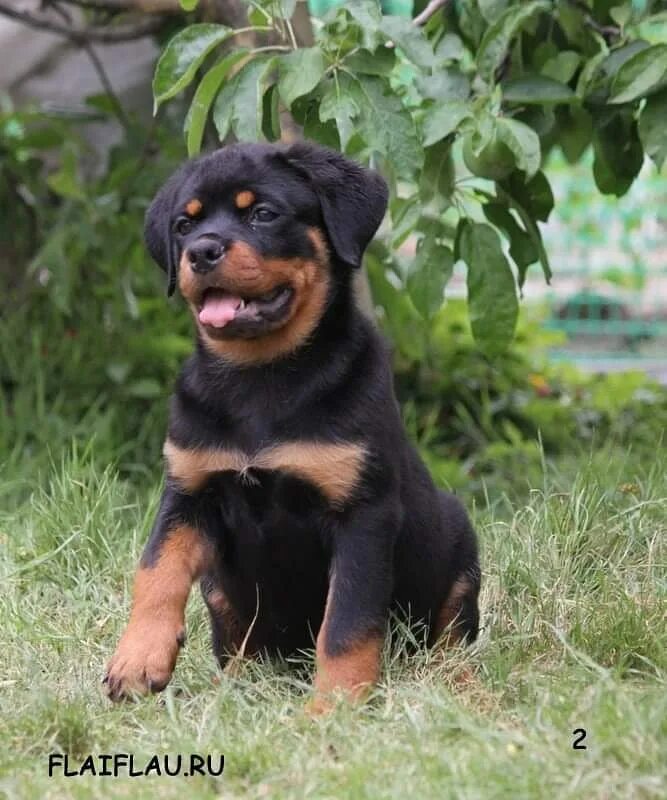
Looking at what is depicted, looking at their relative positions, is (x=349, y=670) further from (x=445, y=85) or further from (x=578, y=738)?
(x=445, y=85)

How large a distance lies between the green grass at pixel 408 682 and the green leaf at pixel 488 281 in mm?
566

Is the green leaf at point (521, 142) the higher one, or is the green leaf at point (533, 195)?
the green leaf at point (521, 142)

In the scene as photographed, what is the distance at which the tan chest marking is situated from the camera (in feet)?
11.0

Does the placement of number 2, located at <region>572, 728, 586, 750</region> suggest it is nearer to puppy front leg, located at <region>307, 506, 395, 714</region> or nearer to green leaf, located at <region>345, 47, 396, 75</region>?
puppy front leg, located at <region>307, 506, 395, 714</region>

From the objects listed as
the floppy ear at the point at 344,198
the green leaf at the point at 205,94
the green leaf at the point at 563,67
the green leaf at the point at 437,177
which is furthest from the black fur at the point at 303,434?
the green leaf at the point at 563,67

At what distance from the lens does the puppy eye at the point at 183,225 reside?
358cm

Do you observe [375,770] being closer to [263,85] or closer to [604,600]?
[604,600]

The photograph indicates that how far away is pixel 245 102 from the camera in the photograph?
3.86m

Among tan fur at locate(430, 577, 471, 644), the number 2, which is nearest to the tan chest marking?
tan fur at locate(430, 577, 471, 644)

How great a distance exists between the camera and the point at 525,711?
304 cm

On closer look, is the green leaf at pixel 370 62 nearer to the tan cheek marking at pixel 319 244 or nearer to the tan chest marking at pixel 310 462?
the tan cheek marking at pixel 319 244

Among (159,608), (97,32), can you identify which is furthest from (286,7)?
(97,32)

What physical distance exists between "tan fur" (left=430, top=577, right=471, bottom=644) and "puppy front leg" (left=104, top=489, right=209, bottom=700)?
662mm

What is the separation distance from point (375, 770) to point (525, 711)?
432 mm
